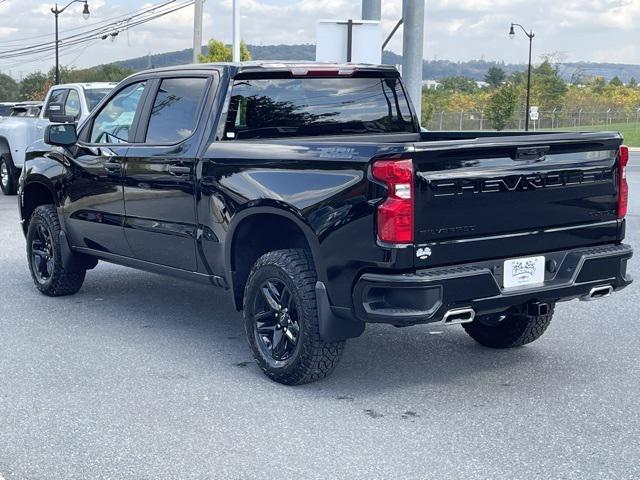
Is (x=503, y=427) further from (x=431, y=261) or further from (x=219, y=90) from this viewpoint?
(x=219, y=90)

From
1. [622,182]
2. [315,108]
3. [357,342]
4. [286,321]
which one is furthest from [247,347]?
[622,182]

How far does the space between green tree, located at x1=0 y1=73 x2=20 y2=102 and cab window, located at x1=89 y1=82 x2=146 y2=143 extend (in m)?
138

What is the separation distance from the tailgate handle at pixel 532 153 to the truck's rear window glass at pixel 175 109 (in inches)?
93.9

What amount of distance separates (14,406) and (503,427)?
8.70ft

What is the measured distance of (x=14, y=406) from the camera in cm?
567

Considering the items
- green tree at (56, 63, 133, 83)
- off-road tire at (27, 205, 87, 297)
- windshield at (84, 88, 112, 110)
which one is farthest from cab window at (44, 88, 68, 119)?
green tree at (56, 63, 133, 83)

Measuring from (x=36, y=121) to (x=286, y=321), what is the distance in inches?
573

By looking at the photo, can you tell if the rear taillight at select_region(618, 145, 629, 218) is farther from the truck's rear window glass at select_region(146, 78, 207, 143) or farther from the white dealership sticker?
the truck's rear window glass at select_region(146, 78, 207, 143)

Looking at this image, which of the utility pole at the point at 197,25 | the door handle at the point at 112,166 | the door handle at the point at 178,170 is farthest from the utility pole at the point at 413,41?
the utility pole at the point at 197,25

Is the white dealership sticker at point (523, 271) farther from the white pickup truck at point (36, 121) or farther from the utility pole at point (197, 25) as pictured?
the utility pole at point (197, 25)

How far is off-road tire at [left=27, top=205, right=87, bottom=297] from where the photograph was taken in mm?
8664

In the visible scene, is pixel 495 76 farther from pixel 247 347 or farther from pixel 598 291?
pixel 598 291

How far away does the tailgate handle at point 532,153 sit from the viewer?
18.5ft

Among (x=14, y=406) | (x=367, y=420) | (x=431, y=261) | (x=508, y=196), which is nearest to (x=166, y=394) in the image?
(x=14, y=406)
